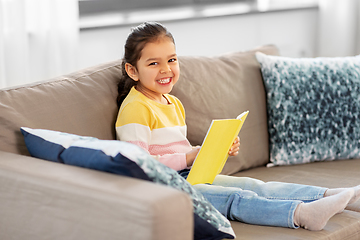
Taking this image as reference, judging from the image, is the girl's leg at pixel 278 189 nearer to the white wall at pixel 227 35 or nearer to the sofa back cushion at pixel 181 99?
the sofa back cushion at pixel 181 99

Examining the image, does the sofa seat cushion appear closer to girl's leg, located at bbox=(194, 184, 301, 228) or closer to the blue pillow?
girl's leg, located at bbox=(194, 184, 301, 228)

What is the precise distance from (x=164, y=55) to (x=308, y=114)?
75cm

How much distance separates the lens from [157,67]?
161 cm

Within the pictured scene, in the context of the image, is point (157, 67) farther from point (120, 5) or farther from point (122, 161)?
point (120, 5)

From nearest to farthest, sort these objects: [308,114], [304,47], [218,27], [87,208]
Answer: [87,208] → [308,114] → [218,27] → [304,47]

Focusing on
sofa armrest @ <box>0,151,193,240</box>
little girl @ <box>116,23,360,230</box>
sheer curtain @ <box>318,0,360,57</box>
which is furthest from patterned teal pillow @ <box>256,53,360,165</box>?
sheer curtain @ <box>318,0,360,57</box>

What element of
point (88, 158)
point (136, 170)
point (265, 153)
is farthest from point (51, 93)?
point (265, 153)

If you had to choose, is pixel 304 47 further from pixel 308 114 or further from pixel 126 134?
pixel 126 134

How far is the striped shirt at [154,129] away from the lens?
5.02 ft

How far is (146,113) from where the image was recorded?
A: 5.13 feet

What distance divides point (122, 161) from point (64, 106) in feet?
1.80

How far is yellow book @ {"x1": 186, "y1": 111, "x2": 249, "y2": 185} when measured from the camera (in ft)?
4.55

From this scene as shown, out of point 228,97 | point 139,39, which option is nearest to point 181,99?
point 228,97

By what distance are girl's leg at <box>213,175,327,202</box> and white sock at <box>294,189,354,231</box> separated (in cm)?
13
